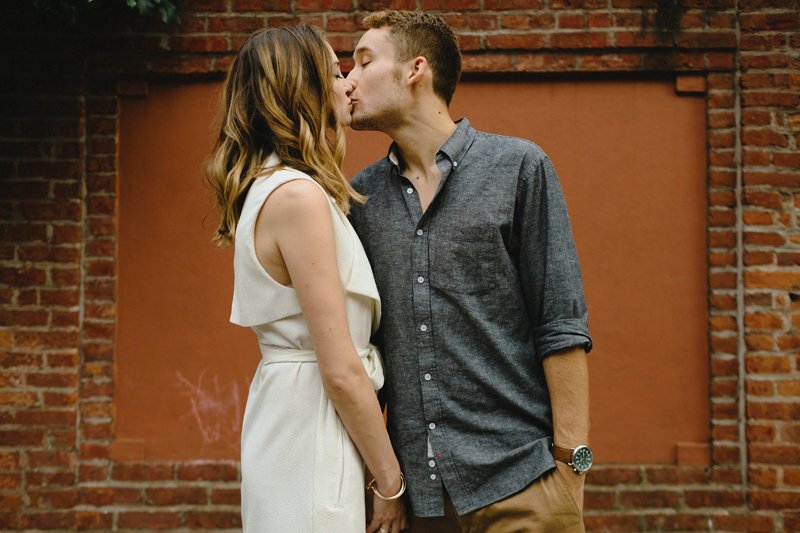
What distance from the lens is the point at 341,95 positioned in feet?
7.65

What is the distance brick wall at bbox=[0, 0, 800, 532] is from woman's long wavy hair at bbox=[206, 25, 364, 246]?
212 centimetres

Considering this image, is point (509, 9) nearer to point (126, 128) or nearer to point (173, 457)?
point (126, 128)

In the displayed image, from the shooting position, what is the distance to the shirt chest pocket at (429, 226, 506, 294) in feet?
7.17

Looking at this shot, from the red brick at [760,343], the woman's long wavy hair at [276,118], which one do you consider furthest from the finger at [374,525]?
the red brick at [760,343]

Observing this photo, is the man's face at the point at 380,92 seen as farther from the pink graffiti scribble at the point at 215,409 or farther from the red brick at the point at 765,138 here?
the red brick at the point at 765,138

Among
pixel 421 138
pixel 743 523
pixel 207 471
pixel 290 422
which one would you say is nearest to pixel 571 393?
pixel 290 422

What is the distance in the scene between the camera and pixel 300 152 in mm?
2088

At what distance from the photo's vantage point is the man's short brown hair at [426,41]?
8.08 ft

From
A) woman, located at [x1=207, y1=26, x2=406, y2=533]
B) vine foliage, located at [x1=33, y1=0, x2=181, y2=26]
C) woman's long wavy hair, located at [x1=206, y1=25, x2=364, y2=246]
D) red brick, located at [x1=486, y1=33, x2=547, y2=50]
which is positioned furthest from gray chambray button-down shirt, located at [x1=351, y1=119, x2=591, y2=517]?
vine foliage, located at [x1=33, y1=0, x2=181, y2=26]

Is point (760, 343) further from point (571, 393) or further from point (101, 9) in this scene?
point (101, 9)

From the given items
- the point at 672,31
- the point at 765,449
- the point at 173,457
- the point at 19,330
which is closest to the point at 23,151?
the point at 19,330

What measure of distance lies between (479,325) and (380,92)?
2.62ft

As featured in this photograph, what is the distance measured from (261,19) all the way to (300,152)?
7.84 ft

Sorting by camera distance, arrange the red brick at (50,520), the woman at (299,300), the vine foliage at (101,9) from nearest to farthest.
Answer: the woman at (299,300), the vine foliage at (101,9), the red brick at (50,520)
